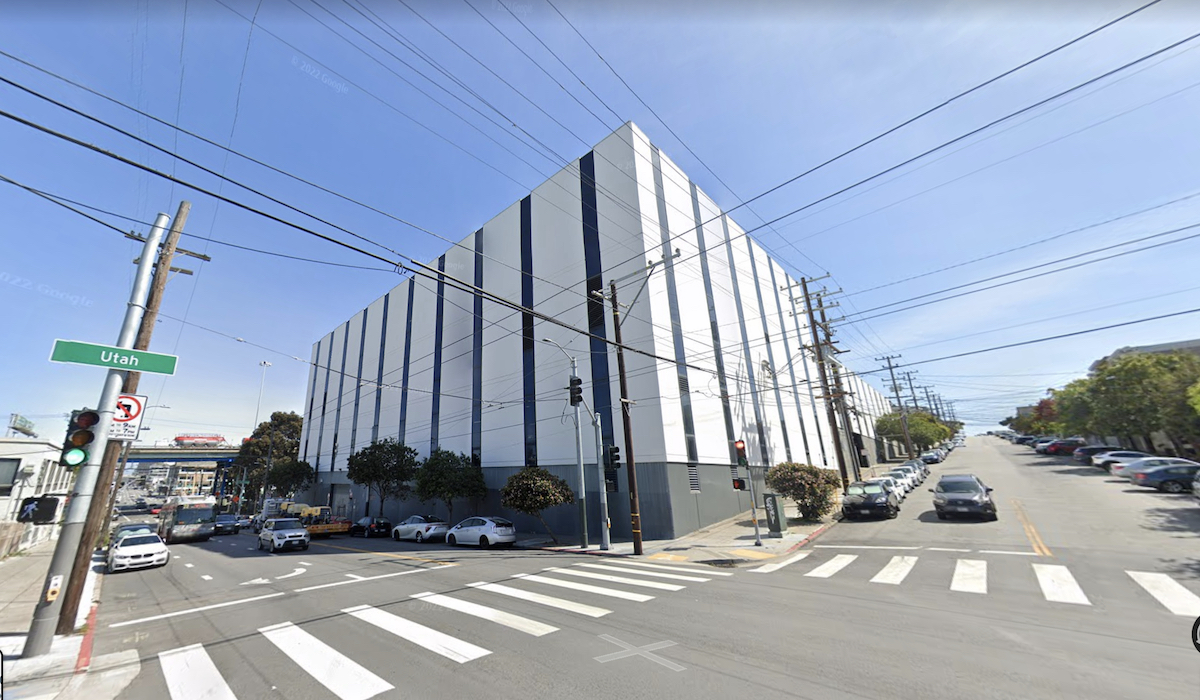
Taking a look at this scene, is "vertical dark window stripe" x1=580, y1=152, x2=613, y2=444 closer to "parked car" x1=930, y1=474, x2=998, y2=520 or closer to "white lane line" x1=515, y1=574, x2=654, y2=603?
"white lane line" x1=515, y1=574, x2=654, y2=603

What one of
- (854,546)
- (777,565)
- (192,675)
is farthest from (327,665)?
(854,546)

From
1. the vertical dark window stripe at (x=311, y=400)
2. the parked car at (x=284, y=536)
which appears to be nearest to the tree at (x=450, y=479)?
the parked car at (x=284, y=536)

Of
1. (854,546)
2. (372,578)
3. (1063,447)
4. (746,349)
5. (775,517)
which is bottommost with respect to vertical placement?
(854,546)

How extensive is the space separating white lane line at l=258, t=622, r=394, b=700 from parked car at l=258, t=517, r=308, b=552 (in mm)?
16879

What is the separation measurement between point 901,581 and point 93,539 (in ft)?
55.0

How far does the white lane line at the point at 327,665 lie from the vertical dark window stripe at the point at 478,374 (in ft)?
75.8

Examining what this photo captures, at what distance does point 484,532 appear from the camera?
21.2m

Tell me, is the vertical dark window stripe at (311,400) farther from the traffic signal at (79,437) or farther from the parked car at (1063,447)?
the parked car at (1063,447)

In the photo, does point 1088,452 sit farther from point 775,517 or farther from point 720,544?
point 720,544

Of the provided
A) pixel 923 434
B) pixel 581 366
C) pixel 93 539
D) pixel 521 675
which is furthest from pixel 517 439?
pixel 923 434

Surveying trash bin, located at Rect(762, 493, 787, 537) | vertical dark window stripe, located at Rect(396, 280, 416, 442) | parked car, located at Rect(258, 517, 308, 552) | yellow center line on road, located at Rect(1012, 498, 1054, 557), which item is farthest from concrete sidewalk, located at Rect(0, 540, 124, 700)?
vertical dark window stripe, located at Rect(396, 280, 416, 442)

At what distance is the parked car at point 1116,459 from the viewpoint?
1084 inches

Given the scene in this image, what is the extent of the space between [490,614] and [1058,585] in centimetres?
1144

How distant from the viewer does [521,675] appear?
536 cm
